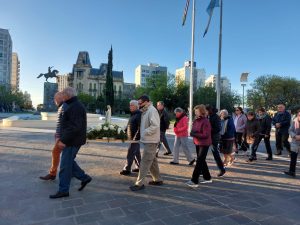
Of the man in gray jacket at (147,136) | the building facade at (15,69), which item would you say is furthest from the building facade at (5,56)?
the man in gray jacket at (147,136)

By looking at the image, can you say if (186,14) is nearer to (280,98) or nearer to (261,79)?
(280,98)

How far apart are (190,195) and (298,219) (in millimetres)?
1772

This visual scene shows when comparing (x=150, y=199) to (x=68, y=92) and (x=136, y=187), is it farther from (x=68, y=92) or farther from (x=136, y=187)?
(x=68, y=92)

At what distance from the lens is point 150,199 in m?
5.02

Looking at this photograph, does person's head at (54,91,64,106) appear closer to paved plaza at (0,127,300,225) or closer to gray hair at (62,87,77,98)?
gray hair at (62,87,77,98)

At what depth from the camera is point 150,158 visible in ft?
18.1

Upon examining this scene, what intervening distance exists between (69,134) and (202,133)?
2.65 metres

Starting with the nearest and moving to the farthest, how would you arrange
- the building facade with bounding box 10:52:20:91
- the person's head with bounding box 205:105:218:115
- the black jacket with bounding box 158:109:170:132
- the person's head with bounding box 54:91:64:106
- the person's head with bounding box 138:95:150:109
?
the person's head with bounding box 54:91:64:106
the person's head with bounding box 138:95:150:109
the person's head with bounding box 205:105:218:115
the black jacket with bounding box 158:109:170:132
the building facade with bounding box 10:52:20:91

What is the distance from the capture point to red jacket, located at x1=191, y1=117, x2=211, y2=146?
593cm

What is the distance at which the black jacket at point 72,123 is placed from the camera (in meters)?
4.83

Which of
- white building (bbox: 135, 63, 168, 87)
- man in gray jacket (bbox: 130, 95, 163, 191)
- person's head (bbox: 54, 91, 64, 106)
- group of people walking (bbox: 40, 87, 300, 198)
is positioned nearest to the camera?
group of people walking (bbox: 40, 87, 300, 198)

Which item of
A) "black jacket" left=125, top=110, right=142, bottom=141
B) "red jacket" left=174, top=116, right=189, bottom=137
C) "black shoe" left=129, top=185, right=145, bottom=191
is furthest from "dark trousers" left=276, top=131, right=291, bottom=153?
"black shoe" left=129, top=185, right=145, bottom=191

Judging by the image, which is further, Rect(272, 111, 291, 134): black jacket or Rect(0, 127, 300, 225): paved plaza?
Rect(272, 111, 291, 134): black jacket

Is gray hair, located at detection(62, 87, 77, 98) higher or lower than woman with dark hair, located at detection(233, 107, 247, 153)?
higher
